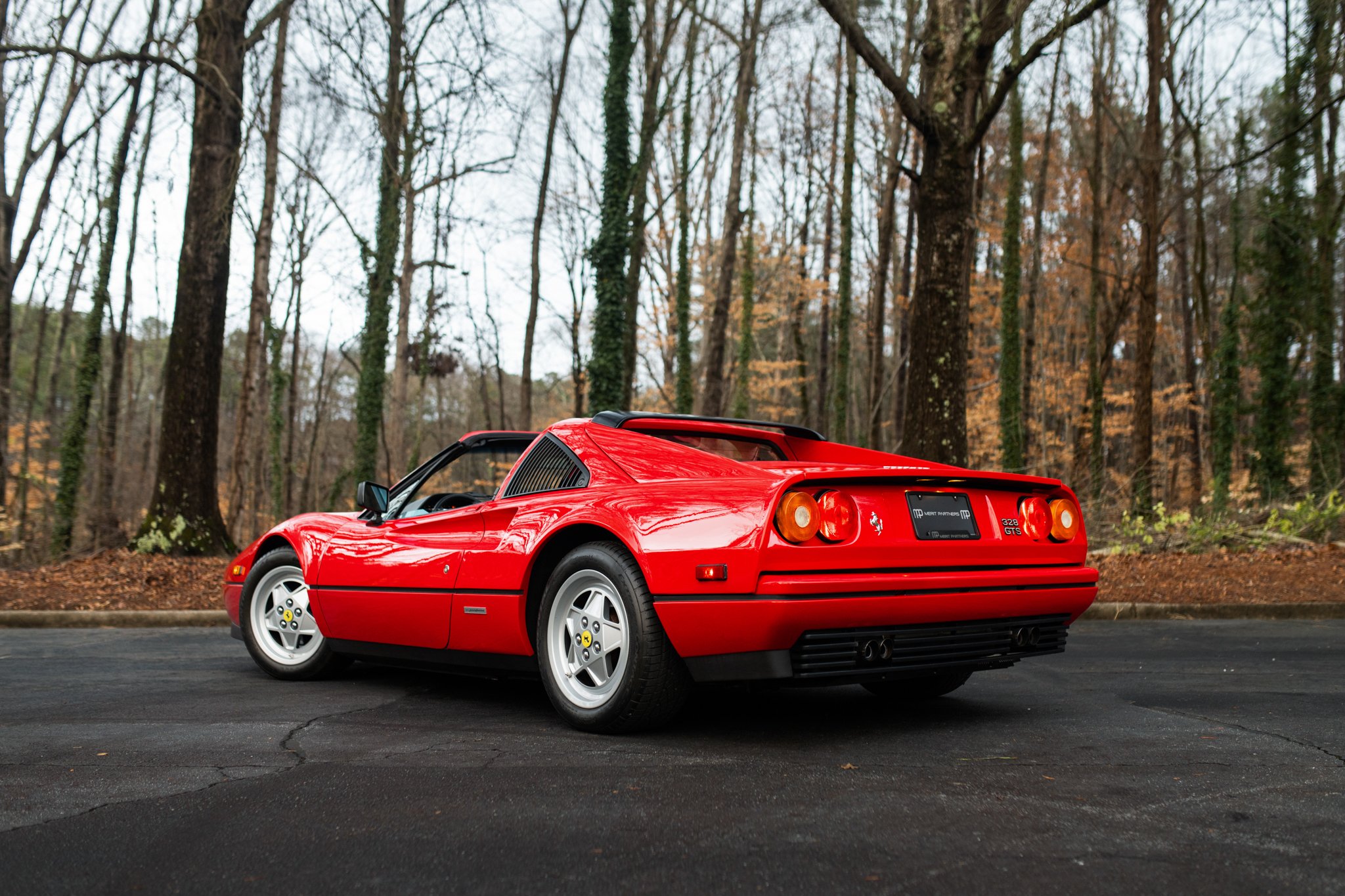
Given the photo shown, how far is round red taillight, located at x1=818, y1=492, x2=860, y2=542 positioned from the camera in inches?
136

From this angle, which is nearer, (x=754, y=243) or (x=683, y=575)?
(x=683, y=575)

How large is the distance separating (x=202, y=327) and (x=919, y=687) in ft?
34.2

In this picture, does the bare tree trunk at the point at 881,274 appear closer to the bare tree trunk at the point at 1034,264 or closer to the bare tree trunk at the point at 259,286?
the bare tree trunk at the point at 1034,264

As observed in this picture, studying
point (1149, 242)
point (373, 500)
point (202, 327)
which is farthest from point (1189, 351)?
point (373, 500)

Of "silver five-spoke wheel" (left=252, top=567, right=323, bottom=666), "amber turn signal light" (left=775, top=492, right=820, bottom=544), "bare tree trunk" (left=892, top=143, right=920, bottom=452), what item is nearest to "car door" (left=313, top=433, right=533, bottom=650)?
"silver five-spoke wheel" (left=252, top=567, right=323, bottom=666)

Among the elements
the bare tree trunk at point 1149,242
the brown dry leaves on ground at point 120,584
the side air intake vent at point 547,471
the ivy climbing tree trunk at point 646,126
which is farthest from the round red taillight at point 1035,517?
the bare tree trunk at point 1149,242

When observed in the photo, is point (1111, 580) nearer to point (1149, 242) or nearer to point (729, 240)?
point (1149, 242)

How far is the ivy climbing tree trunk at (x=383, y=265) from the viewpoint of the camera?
18141 mm

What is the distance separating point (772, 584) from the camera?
335 centimetres

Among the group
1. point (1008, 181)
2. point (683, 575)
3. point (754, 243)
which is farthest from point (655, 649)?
point (754, 243)

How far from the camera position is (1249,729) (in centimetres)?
388

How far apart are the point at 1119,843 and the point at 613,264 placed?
14.5 m

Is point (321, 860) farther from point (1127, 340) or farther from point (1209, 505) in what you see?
point (1127, 340)

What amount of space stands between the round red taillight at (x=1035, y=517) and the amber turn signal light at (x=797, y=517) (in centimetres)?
106
